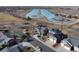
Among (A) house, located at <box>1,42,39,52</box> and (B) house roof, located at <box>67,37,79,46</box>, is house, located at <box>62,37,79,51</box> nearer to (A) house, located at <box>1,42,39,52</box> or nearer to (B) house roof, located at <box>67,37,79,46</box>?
(B) house roof, located at <box>67,37,79,46</box>

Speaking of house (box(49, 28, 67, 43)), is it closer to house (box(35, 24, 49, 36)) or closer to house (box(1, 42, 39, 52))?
house (box(35, 24, 49, 36))

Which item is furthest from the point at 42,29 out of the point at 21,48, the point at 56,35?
the point at 21,48

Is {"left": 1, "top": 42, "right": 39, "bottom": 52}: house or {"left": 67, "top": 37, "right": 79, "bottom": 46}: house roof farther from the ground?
{"left": 67, "top": 37, "right": 79, "bottom": 46}: house roof

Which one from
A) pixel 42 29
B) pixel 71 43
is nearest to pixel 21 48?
pixel 42 29

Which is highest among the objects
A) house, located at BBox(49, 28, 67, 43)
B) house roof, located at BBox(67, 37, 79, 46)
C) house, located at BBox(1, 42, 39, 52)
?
house, located at BBox(49, 28, 67, 43)

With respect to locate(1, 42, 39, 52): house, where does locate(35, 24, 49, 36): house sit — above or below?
above

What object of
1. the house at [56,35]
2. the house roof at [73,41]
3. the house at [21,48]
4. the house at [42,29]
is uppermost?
the house at [42,29]

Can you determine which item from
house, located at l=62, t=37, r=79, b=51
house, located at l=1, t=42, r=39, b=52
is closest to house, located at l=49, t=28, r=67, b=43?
house, located at l=62, t=37, r=79, b=51

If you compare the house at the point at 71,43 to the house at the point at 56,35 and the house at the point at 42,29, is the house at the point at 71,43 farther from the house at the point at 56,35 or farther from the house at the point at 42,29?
the house at the point at 42,29

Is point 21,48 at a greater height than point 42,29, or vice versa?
point 42,29

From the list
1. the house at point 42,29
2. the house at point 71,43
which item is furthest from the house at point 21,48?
→ the house at point 71,43

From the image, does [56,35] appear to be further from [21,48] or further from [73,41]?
[21,48]
